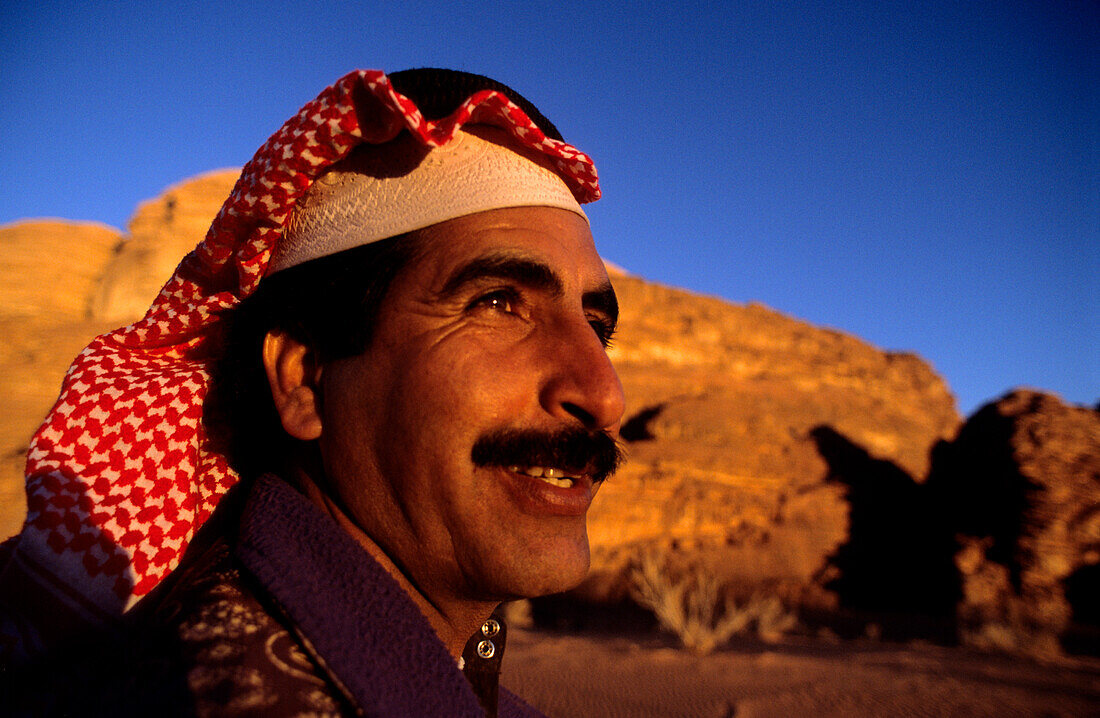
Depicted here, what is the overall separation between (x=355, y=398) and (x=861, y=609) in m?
17.9

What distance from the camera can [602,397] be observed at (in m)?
1.46

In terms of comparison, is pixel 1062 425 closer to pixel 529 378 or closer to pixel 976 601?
pixel 976 601

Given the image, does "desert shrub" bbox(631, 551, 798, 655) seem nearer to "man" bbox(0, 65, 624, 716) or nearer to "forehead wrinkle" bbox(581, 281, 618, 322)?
"forehead wrinkle" bbox(581, 281, 618, 322)

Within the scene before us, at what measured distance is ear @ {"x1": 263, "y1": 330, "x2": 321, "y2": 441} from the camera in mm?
1529

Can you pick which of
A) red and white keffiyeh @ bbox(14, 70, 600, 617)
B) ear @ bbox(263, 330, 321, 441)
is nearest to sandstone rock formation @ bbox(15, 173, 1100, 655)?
red and white keffiyeh @ bbox(14, 70, 600, 617)

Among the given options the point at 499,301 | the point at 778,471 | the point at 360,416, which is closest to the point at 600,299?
the point at 499,301

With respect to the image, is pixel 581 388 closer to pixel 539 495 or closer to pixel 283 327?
pixel 539 495

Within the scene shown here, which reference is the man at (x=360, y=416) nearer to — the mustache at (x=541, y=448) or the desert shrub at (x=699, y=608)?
the mustache at (x=541, y=448)

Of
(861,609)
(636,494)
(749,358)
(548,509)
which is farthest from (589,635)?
(749,358)

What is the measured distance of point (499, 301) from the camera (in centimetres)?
159

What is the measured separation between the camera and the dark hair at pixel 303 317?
1.55m

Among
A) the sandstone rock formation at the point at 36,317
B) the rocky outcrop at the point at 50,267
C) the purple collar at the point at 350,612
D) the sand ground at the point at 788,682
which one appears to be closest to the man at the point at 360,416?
the purple collar at the point at 350,612

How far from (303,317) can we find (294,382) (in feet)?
0.55

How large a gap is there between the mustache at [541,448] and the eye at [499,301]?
33 cm
